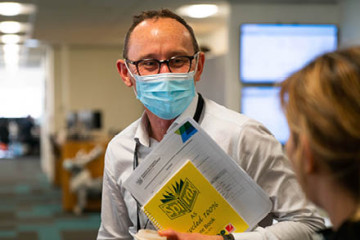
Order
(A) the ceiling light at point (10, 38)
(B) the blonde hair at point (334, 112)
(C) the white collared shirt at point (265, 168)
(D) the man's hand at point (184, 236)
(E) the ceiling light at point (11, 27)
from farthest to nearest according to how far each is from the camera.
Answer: (A) the ceiling light at point (10, 38), (E) the ceiling light at point (11, 27), (C) the white collared shirt at point (265, 168), (D) the man's hand at point (184, 236), (B) the blonde hair at point (334, 112)

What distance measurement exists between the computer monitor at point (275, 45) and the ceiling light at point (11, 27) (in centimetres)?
441

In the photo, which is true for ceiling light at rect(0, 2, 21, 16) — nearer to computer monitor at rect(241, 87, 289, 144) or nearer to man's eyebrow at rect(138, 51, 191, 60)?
computer monitor at rect(241, 87, 289, 144)

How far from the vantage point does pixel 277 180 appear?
138 centimetres

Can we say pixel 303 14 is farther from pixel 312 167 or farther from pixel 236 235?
pixel 312 167

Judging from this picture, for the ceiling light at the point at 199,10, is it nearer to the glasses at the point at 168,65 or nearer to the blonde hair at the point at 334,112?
the glasses at the point at 168,65

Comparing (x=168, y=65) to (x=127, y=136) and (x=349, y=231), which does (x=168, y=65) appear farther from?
(x=349, y=231)

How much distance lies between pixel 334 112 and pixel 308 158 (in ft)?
0.31

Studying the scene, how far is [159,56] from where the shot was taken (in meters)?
1.45

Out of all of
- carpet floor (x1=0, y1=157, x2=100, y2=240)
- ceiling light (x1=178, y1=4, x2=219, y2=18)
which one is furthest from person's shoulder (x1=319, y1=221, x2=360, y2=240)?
ceiling light (x1=178, y1=4, x2=219, y2=18)

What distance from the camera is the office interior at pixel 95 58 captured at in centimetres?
538

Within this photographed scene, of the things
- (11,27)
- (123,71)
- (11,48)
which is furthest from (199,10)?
(11,48)

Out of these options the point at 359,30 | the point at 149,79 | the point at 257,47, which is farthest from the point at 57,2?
the point at 149,79

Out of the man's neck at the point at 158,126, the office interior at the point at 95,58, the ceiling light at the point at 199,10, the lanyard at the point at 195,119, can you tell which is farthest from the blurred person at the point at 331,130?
the ceiling light at the point at 199,10

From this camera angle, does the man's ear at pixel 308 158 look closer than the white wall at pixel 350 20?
Yes
